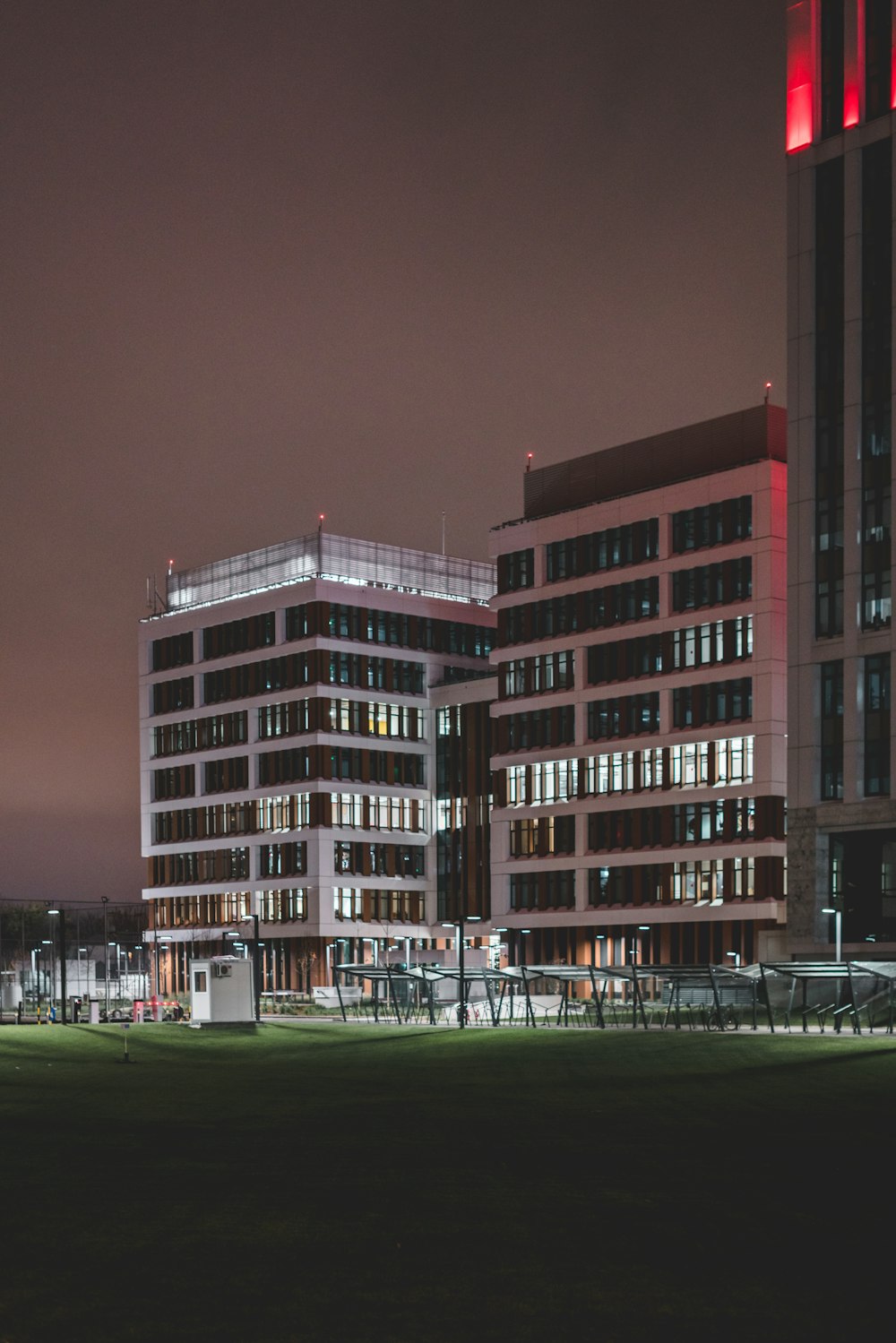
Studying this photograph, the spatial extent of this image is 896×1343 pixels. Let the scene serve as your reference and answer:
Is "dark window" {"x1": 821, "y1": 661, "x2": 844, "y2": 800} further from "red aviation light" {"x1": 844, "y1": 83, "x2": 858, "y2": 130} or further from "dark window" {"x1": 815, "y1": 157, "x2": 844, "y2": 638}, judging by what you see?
"red aviation light" {"x1": 844, "y1": 83, "x2": 858, "y2": 130}

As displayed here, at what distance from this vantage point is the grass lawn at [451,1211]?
10.6m

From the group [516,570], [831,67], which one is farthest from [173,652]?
[831,67]

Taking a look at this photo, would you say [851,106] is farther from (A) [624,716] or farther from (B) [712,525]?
(A) [624,716]

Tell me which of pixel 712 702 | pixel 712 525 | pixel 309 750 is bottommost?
pixel 309 750

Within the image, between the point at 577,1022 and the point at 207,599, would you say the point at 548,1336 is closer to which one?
the point at 577,1022

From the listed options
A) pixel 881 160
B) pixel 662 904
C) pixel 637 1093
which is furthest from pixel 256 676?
pixel 637 1093

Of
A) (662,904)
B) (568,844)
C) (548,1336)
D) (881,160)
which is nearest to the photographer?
(548,1336)

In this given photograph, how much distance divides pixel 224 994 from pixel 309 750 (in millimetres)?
70716

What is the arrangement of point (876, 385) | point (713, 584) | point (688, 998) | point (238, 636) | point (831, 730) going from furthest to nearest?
point (238, 636) → point (713, 584) → point (831, 730) → point (876, 385) → point (688, 998)

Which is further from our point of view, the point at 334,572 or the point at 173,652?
the point at 173,652

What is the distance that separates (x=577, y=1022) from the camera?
57375mm

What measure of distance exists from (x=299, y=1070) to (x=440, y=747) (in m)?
98.6

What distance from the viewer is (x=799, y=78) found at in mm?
91500

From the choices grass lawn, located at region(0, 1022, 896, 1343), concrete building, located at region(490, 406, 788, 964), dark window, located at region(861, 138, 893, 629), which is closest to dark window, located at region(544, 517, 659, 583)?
concrete building, located at region(490, 406, 788, 964)
